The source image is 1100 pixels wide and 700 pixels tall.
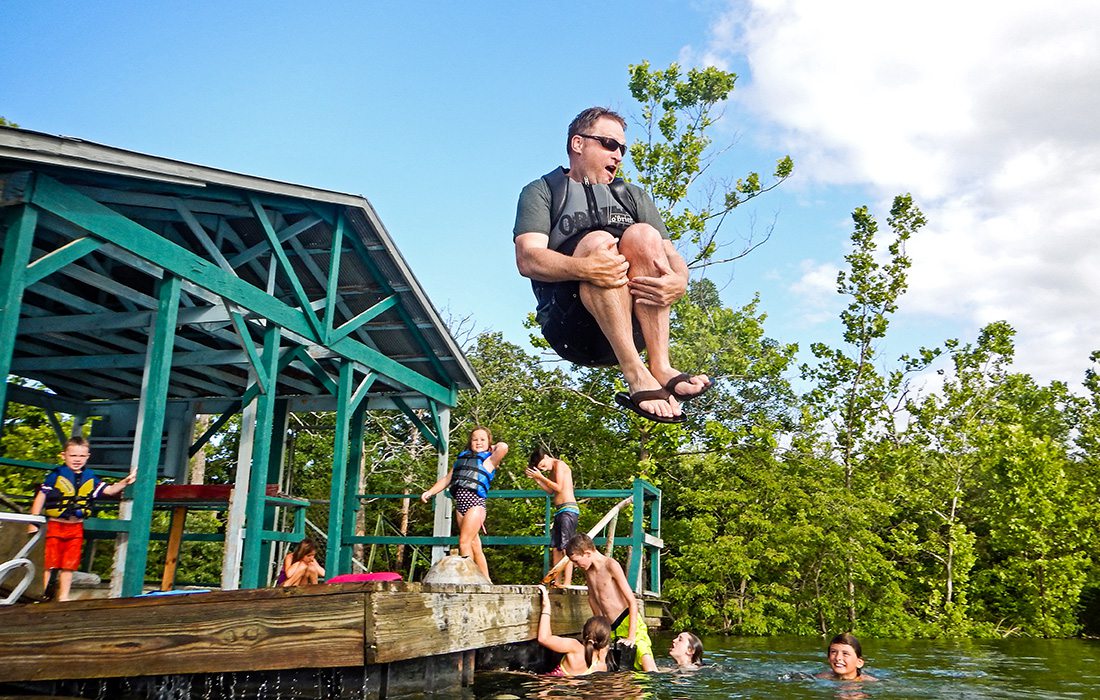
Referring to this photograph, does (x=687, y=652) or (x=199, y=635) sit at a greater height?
(x=199, y=635)

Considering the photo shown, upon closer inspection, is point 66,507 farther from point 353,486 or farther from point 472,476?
point 353,486

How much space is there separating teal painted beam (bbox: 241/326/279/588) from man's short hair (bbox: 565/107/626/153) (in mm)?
8147

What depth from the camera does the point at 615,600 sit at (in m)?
9.34

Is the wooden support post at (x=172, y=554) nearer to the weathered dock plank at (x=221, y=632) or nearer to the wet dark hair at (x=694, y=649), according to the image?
the weathered dock plank at (x=221, y=632)

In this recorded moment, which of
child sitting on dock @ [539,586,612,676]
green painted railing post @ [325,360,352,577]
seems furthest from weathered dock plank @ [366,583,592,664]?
green painted railing post @ [325,360,352,577]

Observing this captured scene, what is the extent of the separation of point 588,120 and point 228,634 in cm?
401

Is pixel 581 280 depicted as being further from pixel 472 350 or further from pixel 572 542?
pixel 472 350

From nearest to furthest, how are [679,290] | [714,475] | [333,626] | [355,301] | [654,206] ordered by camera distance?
[679,290]
[654,206]
[333,626]
[355,301]
[714,475]

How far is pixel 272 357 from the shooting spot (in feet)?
31.1

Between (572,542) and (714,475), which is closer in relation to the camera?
(572,542)

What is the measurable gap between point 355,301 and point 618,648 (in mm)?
5626

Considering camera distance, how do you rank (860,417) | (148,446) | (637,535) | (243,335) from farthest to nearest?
1. (860,417)
2. (637,535)
3. (243,335)
4. (148,446)

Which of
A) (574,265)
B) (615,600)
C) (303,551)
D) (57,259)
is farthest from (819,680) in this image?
(574,265)

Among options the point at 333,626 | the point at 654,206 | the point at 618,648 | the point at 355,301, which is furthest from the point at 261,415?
the point at 654,206
